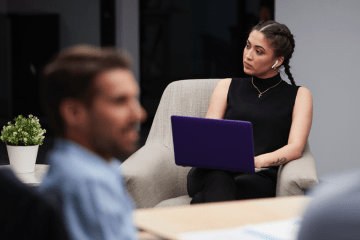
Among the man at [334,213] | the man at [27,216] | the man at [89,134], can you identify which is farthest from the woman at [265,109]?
the man at [334,213]

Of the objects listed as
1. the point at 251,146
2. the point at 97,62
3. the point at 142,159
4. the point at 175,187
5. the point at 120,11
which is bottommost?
the point at 175,187

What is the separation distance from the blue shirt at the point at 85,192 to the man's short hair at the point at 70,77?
5 centimetres

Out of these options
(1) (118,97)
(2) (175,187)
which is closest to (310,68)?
(2) (175,187)

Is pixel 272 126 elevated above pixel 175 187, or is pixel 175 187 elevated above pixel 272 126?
pixel 272 126

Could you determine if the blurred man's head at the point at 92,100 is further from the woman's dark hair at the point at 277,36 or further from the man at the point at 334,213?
the woman's dark hair at the point at 277,36

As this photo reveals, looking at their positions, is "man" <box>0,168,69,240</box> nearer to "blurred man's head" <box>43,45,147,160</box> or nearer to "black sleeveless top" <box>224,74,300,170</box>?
"blurred man's head" <box>43,45,147,160</box>

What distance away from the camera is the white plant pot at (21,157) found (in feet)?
6.55

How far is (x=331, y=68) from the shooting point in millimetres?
3533

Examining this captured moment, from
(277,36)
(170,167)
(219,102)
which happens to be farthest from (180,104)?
(277,36)

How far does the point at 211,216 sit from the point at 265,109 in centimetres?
118

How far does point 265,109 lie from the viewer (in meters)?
2.10

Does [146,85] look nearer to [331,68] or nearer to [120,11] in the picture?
[120,11]

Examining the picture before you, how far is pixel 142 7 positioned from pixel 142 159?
4488 mm

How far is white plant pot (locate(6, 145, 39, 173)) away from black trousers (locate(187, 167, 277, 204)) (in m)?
0.76
